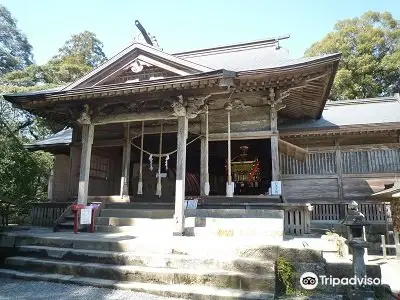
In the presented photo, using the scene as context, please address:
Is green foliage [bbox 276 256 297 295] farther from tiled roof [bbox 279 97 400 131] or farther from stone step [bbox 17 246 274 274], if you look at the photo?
tiled roof [bbox 279 97 400 131]

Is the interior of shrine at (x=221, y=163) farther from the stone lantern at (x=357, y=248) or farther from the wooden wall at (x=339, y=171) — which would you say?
the stone lantern at (x=357, y=248)

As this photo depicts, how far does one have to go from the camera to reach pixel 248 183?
13.1 m

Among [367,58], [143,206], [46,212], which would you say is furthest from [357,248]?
[367,58]

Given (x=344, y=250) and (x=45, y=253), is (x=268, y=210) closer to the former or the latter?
(x=344, y=250)

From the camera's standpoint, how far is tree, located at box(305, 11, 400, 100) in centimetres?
2662

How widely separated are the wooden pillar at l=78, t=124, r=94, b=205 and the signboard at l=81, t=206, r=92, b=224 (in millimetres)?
483

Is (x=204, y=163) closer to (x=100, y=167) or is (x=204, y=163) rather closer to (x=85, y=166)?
(x=85, y=166)

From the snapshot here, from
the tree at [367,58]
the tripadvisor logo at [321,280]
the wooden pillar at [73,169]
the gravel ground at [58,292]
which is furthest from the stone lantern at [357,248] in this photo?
the tree at [367,58]

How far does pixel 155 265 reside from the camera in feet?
17.0

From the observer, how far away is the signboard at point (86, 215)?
25.4ft

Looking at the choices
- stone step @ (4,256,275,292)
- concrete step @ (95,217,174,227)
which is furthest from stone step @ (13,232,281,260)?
concrete step @ (95,217,174,227)

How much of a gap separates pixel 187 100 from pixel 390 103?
11.4 meters

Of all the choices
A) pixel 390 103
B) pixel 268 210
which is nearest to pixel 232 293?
pixel 268 210

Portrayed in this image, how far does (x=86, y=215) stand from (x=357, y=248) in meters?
6.43
